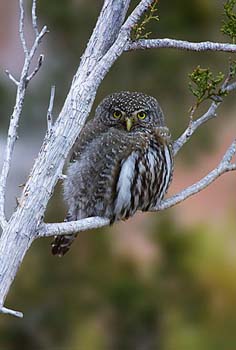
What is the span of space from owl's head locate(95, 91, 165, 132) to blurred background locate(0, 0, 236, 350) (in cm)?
174

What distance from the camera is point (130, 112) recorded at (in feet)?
12.9

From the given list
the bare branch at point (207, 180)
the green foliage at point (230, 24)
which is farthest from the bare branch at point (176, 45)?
the bare branch at point (207, 180)

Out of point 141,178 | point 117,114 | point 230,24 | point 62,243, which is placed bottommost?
point 62,243

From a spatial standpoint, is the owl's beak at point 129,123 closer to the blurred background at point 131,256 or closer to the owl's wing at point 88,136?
the owl's wing at point 88,136

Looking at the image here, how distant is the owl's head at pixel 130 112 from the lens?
3916 millimetres

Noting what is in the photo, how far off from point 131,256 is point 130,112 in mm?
2460

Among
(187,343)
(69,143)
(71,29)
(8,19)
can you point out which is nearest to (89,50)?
(69,143)

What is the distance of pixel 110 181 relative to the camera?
3.82 metres

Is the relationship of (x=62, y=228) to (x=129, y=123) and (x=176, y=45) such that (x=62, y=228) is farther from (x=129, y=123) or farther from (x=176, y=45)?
(x=129, y=123)

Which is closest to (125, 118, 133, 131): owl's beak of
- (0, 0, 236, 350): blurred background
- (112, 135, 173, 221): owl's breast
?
(112, 135, 173, 221): owl's breast

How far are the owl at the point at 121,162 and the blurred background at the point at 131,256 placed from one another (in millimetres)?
1736

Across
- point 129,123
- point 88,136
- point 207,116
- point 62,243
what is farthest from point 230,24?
point 62,243

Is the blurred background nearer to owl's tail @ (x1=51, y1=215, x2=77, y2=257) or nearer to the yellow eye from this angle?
owl's tail @ (x1=51, y1=215, x2=77, y2=257)

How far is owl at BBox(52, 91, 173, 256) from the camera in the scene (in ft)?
12.4
